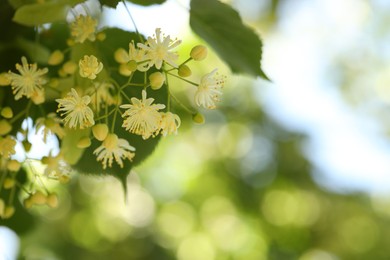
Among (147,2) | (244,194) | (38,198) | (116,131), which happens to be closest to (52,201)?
(38,198)

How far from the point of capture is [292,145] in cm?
216

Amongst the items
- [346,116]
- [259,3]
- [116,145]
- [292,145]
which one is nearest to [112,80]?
[116,145]

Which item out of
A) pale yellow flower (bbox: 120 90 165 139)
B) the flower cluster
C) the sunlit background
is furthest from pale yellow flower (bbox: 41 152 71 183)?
the sunlit background

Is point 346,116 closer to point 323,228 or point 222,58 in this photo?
point 323,228

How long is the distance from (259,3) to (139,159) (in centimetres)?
186

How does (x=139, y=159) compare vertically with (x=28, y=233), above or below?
above

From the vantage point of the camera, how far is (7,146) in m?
0.53

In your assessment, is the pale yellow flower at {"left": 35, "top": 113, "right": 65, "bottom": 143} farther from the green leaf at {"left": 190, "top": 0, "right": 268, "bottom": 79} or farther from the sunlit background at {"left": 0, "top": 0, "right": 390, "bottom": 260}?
the sunlit background at {"left": 0, "top": 0, "right": 390, "bottom": 260}

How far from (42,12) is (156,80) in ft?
0.40

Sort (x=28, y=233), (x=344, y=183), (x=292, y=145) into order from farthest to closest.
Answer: (x=344, y=183) < (x=292, y=145) < (x=28, y=233)

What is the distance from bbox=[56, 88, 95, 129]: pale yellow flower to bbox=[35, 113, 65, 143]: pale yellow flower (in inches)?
1.6

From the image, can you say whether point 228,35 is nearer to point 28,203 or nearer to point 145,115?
point 145,115

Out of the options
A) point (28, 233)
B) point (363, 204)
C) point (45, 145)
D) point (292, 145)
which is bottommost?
point (363, 204)

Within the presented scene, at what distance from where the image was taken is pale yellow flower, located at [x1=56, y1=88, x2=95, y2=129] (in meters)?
0.47
